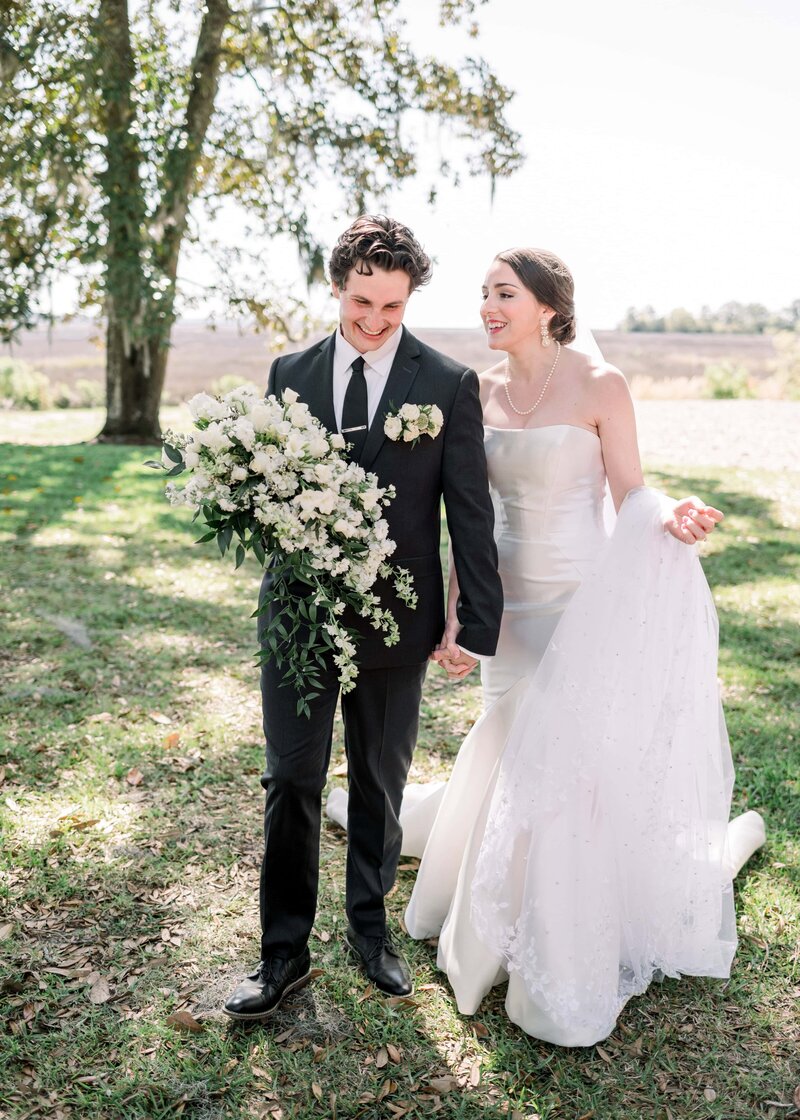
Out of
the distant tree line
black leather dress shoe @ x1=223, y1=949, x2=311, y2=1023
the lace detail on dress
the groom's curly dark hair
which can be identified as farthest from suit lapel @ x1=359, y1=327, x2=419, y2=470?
the distant tree line

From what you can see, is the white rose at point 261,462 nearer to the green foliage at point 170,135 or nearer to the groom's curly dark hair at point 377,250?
the groom's curly dark hair at point 377,250

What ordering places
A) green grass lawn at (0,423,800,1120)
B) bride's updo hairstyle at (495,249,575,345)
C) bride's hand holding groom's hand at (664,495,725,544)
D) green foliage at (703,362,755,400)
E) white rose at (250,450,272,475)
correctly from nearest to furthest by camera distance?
white rose at (250,450,272,475) → green grass lawn at (0,423,800,1120) → bride's hand holding groom's hand at (664,495,725,544) → bride's updo hairstyle at (495,249,575,345) → green foliage at (703,362,755,400)

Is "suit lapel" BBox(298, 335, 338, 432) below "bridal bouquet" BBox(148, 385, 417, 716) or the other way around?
the other way around

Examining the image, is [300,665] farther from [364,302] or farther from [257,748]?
[257,748]

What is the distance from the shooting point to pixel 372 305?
2.68m

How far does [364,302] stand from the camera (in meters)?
2.68

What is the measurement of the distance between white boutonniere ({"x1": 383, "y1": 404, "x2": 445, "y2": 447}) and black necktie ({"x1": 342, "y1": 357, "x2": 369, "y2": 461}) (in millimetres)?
115

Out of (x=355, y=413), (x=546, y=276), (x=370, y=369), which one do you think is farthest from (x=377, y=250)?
(x=546, y=276)

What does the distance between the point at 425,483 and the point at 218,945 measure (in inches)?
71.4

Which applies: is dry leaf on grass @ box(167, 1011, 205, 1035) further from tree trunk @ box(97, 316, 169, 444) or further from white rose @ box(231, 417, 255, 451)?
tree trunk @ box(97, 316, 169, 444)

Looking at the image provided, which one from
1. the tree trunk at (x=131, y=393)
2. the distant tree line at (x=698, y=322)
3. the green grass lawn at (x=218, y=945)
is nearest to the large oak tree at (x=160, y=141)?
the tree trunk at (x=131, y=393)

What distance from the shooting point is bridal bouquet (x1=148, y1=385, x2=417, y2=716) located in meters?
2.44

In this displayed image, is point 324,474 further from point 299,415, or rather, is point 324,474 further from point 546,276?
point 546,276

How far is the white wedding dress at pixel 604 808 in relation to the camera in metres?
2.88
